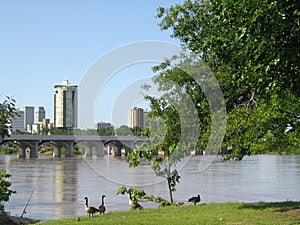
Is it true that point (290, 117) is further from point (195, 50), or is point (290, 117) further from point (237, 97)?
point (195, 50)

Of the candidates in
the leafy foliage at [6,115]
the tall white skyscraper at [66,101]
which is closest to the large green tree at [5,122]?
the leafy foliage at [6,115]

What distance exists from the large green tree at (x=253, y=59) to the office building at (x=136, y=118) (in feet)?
15.7

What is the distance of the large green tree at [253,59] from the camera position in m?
9.39

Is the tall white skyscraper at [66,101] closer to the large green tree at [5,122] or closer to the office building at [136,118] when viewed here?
the office building at [136,118]

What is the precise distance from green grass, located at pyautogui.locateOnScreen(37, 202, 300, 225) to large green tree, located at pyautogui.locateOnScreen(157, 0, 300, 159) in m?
1.92

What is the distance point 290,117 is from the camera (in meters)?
14.9

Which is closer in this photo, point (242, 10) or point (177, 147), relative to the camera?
point (242, 10)

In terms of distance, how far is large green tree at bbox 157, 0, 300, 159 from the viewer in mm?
9391

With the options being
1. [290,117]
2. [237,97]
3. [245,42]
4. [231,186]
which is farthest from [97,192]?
[245,42]

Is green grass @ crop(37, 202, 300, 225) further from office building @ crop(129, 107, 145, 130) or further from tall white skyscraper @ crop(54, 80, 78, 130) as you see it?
tall white skyscraper @ crop(54, 80, 78, 130)

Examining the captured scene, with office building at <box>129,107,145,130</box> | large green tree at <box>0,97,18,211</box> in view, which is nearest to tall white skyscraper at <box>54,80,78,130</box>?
office building at <box>129,107,145,130</box>

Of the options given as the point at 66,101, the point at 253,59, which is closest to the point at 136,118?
the point at 253,59

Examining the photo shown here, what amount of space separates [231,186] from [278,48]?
29.1 m

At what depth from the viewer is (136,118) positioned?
921 inches
